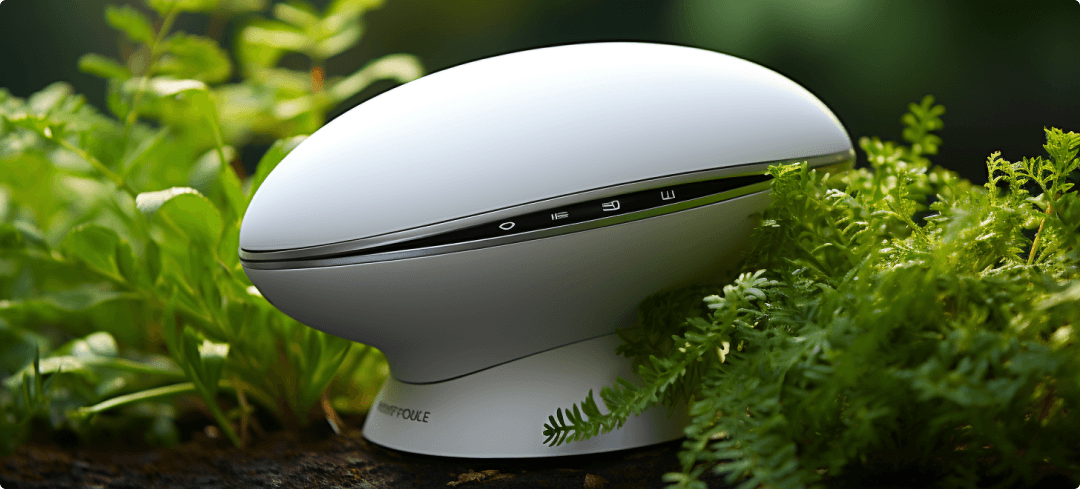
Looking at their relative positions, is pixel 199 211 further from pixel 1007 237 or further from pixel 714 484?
pixel 1007 237

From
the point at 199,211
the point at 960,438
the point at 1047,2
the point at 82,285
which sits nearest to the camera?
the point at 960,438

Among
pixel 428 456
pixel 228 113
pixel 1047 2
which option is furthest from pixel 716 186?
pixel 1047 2

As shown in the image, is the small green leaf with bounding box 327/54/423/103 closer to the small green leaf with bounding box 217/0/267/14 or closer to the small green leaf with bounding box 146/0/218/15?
the small green leaf with bounding box 146/0/218/15

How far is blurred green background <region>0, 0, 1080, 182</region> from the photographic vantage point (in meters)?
1.58

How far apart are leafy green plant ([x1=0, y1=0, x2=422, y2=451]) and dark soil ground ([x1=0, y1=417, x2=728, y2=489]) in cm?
5

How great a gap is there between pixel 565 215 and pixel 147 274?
0.56m

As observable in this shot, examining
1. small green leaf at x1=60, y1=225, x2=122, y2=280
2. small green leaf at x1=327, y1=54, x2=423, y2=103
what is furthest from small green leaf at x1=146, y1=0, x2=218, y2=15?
small green leaf at x1=60, y1=225, x2=122, y2=280

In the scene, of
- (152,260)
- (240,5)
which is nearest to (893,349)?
(152,260)

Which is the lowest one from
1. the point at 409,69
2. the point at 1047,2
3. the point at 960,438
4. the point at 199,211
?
the point at 960,438

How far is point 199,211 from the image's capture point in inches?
27.6

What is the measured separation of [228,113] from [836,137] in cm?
96

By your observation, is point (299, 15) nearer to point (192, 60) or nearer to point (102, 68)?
point (192, 60)

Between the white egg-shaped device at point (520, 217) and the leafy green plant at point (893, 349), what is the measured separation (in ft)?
0.17

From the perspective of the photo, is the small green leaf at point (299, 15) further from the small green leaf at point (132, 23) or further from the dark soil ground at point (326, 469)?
the dark soil ground at point (326, 469)
